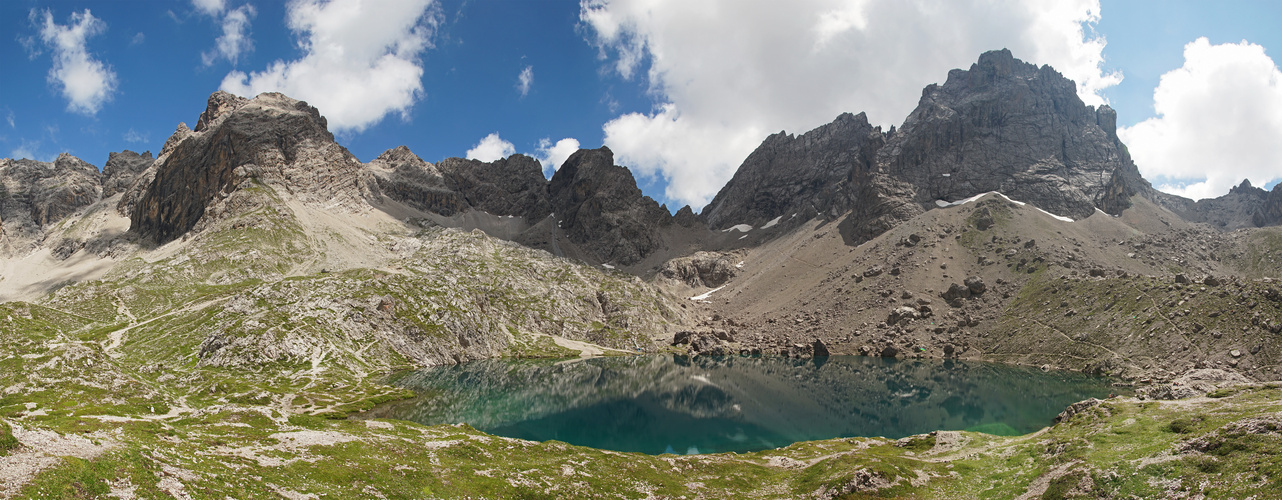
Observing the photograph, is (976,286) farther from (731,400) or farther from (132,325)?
(132,325)

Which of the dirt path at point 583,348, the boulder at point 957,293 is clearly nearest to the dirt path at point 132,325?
the dirt path at point 583,348

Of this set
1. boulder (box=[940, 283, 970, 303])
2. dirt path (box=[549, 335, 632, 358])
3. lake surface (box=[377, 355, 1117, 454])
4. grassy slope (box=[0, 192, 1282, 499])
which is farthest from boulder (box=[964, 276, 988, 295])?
dirt path (box=[549, 335, 632, 358])

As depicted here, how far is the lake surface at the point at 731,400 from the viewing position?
89.3 metres

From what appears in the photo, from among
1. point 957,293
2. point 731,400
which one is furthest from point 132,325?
point 957,293

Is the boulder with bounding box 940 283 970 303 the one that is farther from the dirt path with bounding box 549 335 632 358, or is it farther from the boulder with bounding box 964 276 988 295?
the dirt path with bounding box 549 335 632 358

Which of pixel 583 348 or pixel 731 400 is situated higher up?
pixel 583 348

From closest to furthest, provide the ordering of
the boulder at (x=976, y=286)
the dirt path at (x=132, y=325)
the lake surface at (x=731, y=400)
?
the lake surface at (x=731, y=400) → the dirt path at (x=132, y=325) → the boulder at (x=976, y=286)

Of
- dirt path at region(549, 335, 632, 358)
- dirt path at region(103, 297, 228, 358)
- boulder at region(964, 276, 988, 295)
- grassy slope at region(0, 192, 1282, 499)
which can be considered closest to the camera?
grassy slope at region(0, 192, 1282, 499)

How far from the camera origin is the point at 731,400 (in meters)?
120

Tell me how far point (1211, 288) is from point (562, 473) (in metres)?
166

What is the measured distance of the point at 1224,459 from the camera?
3228cm

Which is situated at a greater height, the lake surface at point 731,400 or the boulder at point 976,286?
→ the boulder at point 976,286

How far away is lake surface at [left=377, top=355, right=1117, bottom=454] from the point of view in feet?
293

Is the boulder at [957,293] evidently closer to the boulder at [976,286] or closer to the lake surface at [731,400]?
the boulder at [976,286]
